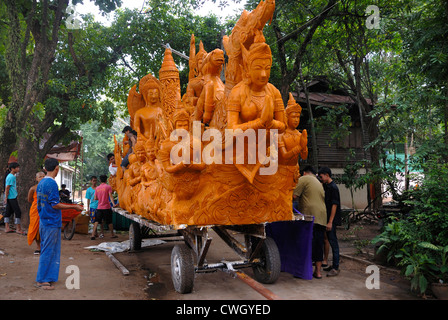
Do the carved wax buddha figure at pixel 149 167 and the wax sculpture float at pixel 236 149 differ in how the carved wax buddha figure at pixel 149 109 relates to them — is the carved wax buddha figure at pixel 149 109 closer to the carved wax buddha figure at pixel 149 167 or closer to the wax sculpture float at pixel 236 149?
the carved wax buddha figure at pixel 149 167

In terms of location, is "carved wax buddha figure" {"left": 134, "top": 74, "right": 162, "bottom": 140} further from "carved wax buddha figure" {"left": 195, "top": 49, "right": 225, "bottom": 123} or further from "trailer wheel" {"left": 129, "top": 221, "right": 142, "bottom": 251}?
"carved wax buddha figure" {"left": 195, "top": 49, "right": 225, "bottom": 123}

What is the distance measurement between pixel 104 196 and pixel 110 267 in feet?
10.9

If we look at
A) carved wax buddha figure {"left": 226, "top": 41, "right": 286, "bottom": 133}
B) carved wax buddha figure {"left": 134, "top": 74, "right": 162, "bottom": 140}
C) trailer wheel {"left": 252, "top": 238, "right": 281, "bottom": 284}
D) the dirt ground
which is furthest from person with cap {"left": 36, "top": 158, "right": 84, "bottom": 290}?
trailer wheel {"left": 252, "top": 238, "right": 281, "bottom": 284}

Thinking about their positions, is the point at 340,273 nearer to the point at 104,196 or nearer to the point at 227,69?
the point at 227,69

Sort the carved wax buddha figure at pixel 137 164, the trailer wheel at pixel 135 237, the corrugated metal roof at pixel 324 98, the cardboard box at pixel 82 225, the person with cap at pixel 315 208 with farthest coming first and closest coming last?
the corrugated metal roof at pixel 324 98
the cardboard box at pixel 82 225
the trailer wheel at pixel 135 237
the carved wax buddha figure at pixel 137 164
the person with cap at pixel 315 208

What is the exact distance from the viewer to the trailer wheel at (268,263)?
15.8ft

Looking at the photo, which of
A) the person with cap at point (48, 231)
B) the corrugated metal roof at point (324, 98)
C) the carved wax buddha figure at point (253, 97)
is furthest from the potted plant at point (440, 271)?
the corrugated metal roof at point (324, 98)

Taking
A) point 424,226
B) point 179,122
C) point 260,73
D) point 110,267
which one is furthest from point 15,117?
point 424,226

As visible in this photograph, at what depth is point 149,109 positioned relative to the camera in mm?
7066

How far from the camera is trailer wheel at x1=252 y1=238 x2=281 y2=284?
15.8 ft

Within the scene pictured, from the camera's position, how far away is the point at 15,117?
→ 704 centimetres

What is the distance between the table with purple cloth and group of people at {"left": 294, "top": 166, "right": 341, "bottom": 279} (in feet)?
0.85

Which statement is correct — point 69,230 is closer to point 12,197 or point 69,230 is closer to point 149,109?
point 12,197

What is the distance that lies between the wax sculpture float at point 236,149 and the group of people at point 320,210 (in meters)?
0.78
